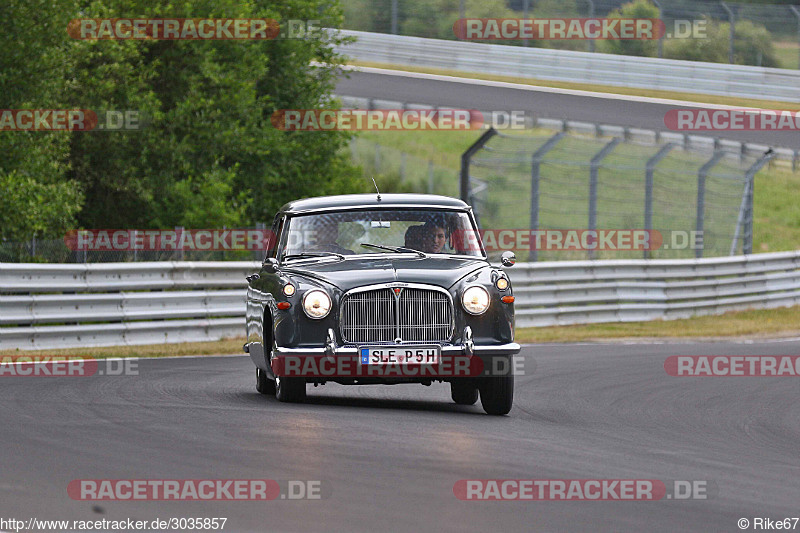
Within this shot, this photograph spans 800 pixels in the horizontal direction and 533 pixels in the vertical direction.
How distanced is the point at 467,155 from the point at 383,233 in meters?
12.4

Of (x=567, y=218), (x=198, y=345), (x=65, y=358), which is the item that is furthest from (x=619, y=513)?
(x=567, y=218)

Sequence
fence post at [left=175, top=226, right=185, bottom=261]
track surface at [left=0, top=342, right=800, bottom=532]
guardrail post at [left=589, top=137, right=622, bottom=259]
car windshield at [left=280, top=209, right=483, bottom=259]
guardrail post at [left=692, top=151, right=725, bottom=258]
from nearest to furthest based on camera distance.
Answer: track surface at [left=0, top=342, right=800, bottom=532] → car windshield at [left=280, top=209, right=483, bottom=259] → fence post at [left=175, top=226, right=185, bottom=261] → guardrail post at [left=589, top=137, right=622, bottom=259] → guardrail post at [left=692, top=151, right=725, bottom=258]

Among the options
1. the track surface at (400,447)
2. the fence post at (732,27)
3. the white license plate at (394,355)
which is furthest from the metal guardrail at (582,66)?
the white license plate at (394,355)

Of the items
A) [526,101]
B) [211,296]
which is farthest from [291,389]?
[526,101]

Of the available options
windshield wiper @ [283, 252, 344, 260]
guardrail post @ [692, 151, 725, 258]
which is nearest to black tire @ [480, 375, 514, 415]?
windshield wiper @ [283, 252, 344, 260]

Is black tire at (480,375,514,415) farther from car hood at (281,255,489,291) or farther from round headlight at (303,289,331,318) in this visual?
round headlight at (303,289,331,318)

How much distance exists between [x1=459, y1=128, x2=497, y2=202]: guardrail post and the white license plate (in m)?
12.8

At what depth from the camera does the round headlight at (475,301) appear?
1002 cm

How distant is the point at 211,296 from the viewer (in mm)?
18266

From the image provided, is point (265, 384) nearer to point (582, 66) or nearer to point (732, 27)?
point (732, 27)

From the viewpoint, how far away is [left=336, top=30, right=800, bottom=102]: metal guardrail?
116 ft

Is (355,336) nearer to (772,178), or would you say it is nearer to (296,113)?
(296,113)

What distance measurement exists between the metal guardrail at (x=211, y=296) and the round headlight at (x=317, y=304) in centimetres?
688

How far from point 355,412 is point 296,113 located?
20080mm
